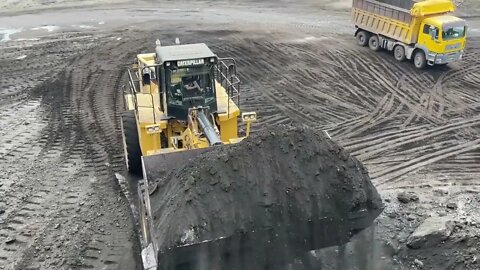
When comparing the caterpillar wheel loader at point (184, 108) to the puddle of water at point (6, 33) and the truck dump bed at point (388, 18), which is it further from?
the puddle of water at point (6, 33)

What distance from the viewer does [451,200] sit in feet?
33.3

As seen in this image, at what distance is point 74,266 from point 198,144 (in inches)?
106

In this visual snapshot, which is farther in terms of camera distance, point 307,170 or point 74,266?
point 74,266

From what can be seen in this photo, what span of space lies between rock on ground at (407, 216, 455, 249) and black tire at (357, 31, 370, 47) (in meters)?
12.5

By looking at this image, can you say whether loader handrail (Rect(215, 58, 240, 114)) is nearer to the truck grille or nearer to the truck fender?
the truck fender

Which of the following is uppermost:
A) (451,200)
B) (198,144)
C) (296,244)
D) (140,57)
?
(140,57)

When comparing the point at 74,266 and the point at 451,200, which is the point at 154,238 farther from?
the point at 451,200

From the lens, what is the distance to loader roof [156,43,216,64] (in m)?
9.05

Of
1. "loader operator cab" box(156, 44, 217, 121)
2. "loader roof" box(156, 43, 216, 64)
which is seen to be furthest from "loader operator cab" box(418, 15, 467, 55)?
"loader operator cab" box(156, 44, 217, 121)

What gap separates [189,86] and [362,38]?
1276 cm

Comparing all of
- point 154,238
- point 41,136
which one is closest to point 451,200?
point 154,238

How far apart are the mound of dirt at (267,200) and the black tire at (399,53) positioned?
41.2 ft

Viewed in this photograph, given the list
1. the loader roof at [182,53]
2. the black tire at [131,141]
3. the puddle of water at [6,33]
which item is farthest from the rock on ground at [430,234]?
the puddle of water at [6,33]

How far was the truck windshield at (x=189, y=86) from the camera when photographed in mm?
9156
